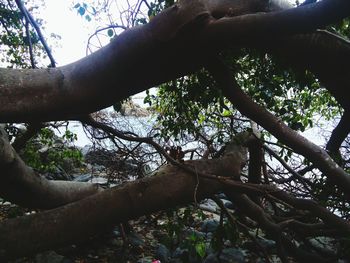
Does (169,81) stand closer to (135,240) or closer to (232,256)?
(232,256)

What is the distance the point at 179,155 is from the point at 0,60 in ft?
18.2

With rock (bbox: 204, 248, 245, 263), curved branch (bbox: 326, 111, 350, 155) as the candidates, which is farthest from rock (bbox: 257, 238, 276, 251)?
curved branch (bbox: 326, 111, 350, 155)

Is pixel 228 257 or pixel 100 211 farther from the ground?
pixel 100 211

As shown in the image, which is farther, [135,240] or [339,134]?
[135,240]

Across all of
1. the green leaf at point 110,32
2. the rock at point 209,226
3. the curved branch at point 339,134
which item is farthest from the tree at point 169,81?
the rock at point 209,226

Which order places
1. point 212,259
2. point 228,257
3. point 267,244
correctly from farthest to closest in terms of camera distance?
point 267,244, point 228,257, point 212,259

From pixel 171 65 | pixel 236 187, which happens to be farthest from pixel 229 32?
pixel 236 187

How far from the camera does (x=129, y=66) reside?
4.63 feet

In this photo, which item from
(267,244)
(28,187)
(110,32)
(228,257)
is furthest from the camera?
(267,244)

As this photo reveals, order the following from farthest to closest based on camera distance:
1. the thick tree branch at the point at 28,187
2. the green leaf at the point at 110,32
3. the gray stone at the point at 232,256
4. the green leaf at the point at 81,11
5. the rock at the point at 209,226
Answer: the rock at the point at 209,226 → the gray stone at the point at 232,256 → the green leaf at the point at 81,11 → the green leaf at the point at 110,32 → the thick tree branch at the point at 28,187

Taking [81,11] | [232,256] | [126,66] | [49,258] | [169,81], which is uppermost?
[81,11]

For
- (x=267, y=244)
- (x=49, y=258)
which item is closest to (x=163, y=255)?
(x=49, y=258)

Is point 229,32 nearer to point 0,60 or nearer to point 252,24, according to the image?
point 252,24

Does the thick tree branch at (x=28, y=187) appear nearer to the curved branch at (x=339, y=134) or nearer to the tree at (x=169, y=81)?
the tree at (x=169, y=81)
